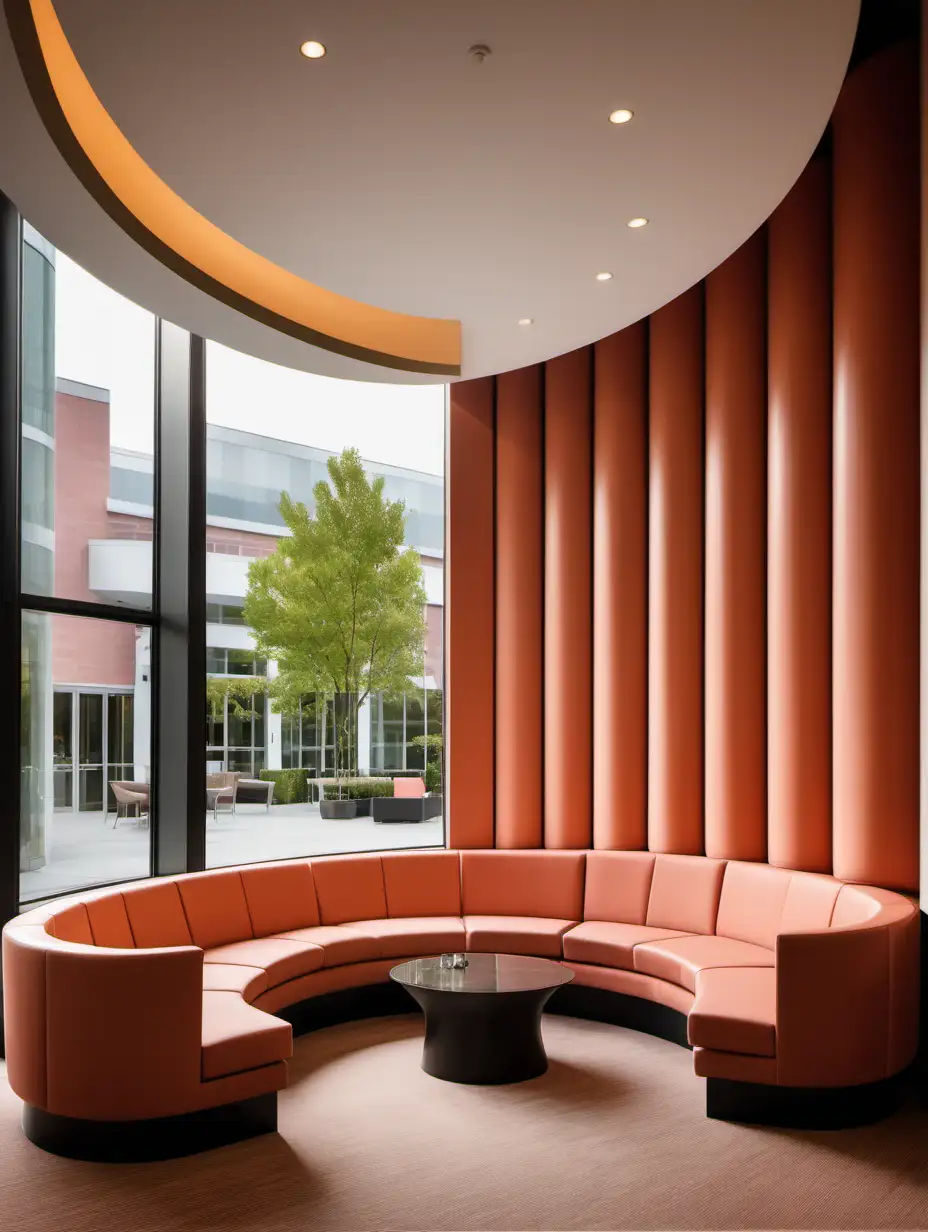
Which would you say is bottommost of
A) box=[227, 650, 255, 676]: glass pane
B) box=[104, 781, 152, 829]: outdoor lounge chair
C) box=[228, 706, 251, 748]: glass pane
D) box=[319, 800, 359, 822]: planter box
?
box=[319, 800, 359, 822]: planter box

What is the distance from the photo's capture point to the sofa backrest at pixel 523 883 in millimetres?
6090

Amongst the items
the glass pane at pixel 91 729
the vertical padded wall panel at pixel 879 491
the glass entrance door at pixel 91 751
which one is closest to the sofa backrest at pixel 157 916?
the glass entrance door at pixel 91 751

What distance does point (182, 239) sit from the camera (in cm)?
460

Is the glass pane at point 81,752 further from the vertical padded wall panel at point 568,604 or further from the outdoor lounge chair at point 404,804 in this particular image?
the vertical padded wall panel at point 568,604

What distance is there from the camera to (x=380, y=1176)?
3.64 metres

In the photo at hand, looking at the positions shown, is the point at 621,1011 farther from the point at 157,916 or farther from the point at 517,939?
the point at 157,916

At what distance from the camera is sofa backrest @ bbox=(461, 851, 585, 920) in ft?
20.0

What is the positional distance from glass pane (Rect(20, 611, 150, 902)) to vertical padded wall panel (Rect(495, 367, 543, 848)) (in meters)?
2.31

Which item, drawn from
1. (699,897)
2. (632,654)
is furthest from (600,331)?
(699,897)

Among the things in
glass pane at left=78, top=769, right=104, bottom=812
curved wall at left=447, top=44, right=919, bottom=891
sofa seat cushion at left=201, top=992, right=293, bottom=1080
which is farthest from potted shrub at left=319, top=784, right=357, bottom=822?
sofa seat cushion at left=201, top=992, right=293, bottom=1080

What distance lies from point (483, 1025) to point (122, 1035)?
1.63 m

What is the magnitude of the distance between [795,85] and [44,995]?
14.0 ft

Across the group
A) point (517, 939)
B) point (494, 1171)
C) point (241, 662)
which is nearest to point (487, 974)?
point (517, 939)

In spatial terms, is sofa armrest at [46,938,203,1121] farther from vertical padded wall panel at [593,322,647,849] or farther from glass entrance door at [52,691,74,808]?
vertical padded wall panel at [593,322,647,849]
